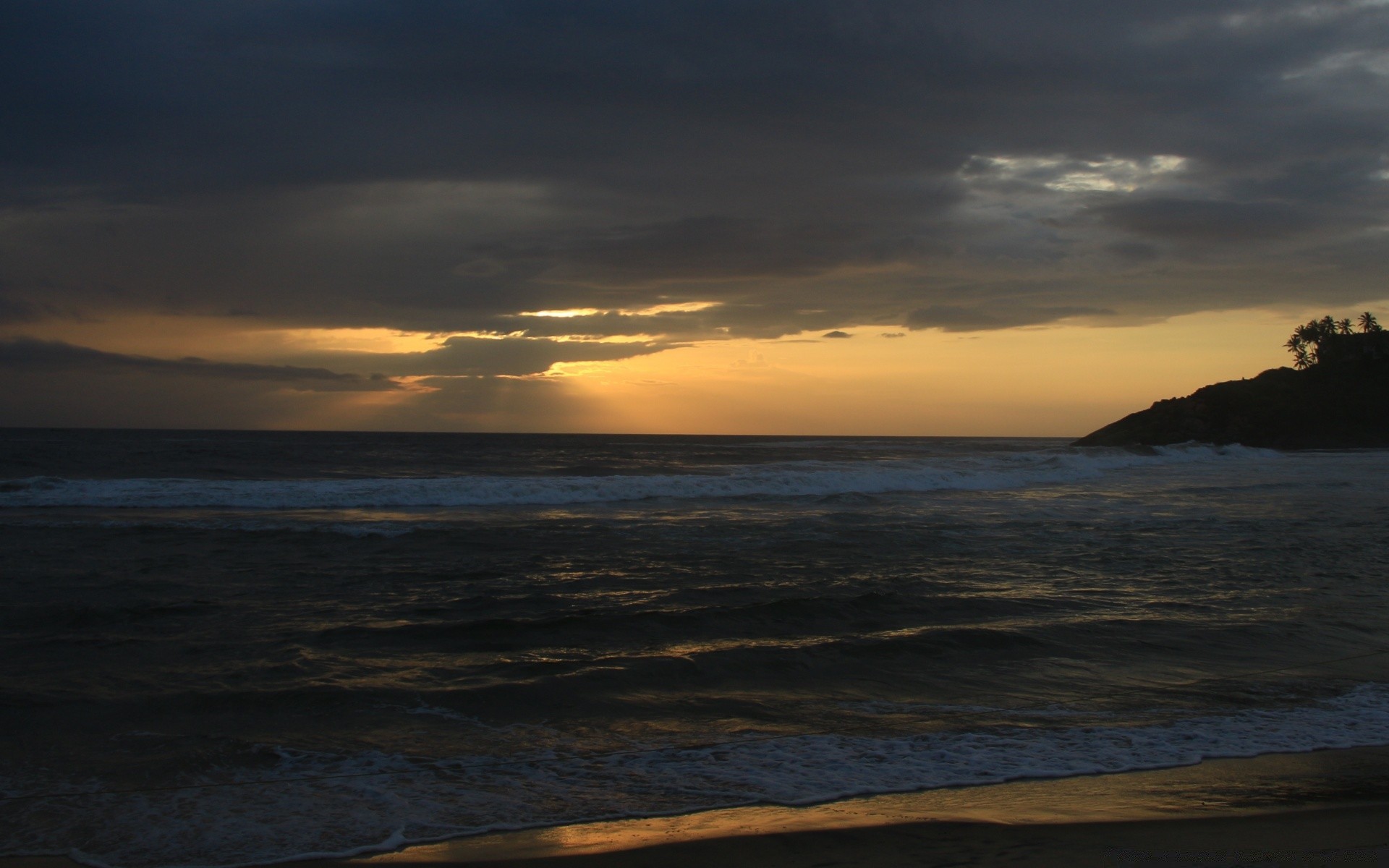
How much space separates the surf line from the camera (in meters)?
4.57

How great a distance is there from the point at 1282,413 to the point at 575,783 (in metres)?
77.2

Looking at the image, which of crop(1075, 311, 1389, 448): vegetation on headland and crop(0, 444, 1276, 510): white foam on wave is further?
crop(1075, 311, 1389, 448): vegetation on headland

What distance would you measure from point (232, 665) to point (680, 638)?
153 inches

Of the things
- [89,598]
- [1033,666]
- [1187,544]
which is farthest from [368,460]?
[1033,666]

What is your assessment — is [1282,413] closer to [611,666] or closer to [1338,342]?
[1338,342]

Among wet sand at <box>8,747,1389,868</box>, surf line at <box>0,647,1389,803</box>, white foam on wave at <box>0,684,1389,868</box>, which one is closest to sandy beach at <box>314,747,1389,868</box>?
wet sand at <box>8,747,1389,868</box>

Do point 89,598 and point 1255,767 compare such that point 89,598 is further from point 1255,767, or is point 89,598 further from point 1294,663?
point 1294,663

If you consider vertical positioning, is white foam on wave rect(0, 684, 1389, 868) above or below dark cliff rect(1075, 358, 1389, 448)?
below

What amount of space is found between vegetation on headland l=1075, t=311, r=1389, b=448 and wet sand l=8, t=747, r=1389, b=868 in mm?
62809

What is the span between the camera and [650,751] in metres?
5.29

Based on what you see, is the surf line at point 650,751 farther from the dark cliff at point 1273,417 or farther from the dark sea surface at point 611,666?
the dark cliff at point 1273,417

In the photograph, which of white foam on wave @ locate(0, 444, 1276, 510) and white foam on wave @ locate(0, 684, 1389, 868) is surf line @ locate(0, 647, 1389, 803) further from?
white foam on wave @ locate(0, 444, 1276, 510)

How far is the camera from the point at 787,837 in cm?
410

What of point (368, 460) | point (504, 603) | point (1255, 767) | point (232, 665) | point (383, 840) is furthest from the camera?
point (368, 460)
